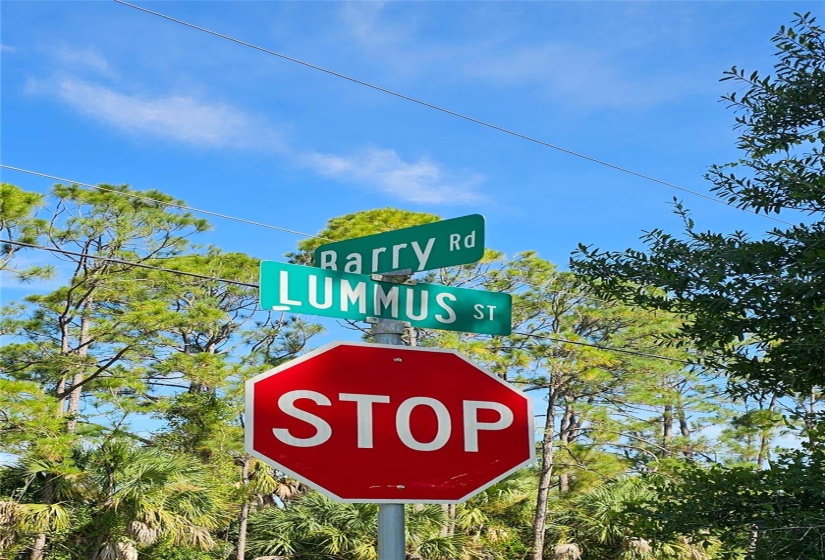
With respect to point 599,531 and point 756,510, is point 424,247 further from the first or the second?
point 599,531

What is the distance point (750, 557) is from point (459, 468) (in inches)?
120

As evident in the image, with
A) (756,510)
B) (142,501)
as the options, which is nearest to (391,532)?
(756,510)

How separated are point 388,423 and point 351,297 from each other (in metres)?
0.51

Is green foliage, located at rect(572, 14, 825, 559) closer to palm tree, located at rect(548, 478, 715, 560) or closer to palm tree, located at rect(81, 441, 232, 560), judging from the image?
palm tree, located at rect(81, 441, 232, 560)

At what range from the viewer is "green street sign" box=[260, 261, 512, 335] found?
3.07m

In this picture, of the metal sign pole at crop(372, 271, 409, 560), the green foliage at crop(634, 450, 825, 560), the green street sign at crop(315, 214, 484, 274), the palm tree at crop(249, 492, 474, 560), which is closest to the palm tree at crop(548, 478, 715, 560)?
the palm tree at crop(249, 492, 474, 560)

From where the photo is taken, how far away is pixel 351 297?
10.4ft

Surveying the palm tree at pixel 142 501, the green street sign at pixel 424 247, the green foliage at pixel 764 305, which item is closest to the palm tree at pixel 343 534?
the palm tree at pixel 142 501

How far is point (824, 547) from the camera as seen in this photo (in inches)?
185

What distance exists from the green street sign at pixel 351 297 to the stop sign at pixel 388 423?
20cm

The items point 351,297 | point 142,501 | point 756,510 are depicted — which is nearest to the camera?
point 351,297

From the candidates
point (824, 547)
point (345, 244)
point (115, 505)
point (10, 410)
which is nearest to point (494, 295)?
point (345, 244)

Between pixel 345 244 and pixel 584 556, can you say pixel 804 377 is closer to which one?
pixel 345 244

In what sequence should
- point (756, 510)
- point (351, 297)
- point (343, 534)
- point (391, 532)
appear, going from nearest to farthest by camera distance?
point (391, 532) < point (351, 297) < point (756, 510) < point (343, 534)
